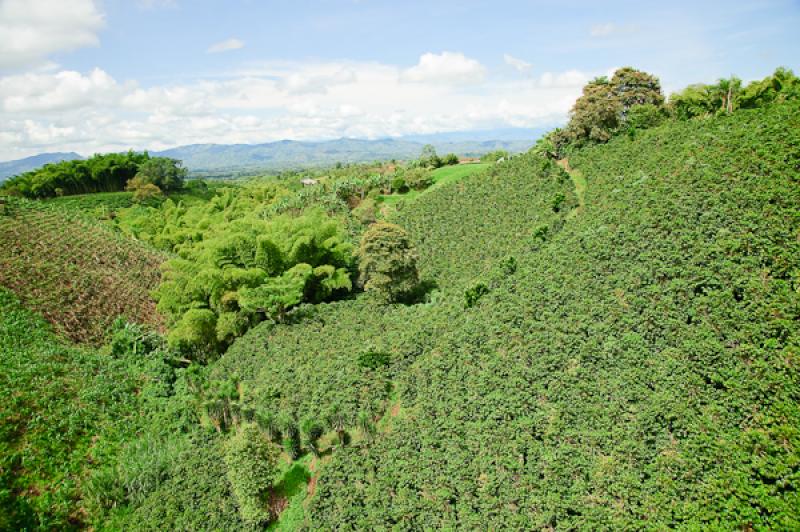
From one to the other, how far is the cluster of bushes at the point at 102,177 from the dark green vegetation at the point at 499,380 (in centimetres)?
3755

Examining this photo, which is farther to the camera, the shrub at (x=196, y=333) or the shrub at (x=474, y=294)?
the shrub at (x=196, y=333)

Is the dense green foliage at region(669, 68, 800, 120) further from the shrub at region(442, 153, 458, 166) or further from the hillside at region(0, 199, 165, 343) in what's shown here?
the hillside at region(0, 199, 165, 343)

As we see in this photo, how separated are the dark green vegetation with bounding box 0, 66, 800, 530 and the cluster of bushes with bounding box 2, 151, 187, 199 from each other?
3755 cm

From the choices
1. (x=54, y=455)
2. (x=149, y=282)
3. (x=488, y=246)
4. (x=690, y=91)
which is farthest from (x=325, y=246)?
(x=690, y=91)

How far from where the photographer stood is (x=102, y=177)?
54.9m

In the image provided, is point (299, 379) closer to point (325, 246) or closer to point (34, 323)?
point (325, 246)

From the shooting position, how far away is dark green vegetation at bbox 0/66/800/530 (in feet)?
29.3

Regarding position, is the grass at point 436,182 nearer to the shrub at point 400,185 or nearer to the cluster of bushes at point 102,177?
the shrub at point 400,185

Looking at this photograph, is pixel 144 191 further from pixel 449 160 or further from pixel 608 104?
pixel 608 104

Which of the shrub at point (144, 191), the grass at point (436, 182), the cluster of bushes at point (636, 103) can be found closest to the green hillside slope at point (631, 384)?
the cluster of bushes at point (636, 103)

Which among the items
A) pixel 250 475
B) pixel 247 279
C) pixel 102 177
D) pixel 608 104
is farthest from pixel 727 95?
pixel 102 177

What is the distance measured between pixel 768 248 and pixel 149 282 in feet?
99.1

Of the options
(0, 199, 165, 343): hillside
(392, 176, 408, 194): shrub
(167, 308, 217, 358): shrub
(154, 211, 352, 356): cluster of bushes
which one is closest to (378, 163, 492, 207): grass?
(392, 176, 408, 194): shrub

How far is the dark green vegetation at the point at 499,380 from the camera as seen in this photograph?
8.93 m
